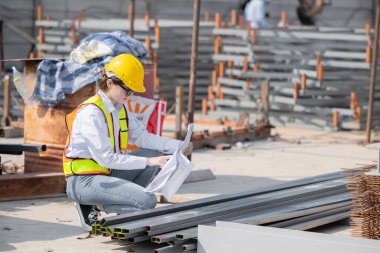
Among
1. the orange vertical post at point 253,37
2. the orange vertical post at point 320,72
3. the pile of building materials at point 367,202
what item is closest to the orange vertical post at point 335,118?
the orange vertical post at point 320,72

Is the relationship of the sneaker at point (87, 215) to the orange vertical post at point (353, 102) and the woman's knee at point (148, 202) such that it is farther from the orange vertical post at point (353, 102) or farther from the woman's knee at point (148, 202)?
the orange vertical post at point (353, 102)

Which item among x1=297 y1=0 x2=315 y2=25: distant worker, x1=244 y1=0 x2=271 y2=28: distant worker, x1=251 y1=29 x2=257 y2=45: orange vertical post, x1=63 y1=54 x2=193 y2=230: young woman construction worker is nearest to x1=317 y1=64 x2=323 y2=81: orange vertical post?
x1=251 y1=29 x2=257 y2=45: orange vertical post

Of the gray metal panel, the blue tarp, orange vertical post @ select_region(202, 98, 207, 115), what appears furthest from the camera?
orange vertical post @ select_region(202, 98, 207, 115)

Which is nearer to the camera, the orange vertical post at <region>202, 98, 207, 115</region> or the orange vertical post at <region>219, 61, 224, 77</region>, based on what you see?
the orange vertical post at <region>202, 98, 207, 115</region>

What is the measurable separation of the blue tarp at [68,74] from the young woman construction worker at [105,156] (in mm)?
1931

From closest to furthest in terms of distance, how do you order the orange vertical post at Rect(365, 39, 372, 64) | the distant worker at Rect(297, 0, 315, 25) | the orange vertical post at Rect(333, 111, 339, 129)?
the orange vertical post at Rect(365, 39, 372, 64) < the orange vertical post at Rect(333, 111, 339, 129) < the distant worker at Rect(297, 0, 315, 25)

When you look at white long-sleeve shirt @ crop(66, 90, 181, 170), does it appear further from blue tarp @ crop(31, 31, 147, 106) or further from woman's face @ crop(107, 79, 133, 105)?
blue tarp @ crop(31, 31, 147, 106)

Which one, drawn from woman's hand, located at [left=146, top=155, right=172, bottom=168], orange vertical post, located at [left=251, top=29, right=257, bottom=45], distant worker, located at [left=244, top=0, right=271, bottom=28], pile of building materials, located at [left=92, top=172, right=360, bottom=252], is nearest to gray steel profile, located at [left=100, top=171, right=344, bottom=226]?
pile of building materials, located at [left=92, top=172, right=360, bottom=252]

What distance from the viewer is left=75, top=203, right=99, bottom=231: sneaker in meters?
8.01

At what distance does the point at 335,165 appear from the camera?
13.1 metres

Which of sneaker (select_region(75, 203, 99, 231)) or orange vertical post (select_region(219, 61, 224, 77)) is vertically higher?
orange vertical post (select_region(219, 61, 224, 77))

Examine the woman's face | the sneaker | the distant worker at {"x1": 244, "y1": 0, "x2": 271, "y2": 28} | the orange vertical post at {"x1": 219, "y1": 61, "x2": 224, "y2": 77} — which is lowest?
the sneaker

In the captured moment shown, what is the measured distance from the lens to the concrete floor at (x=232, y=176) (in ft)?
25.5

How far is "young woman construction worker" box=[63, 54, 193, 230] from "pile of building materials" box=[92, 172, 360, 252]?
0.28 metres
